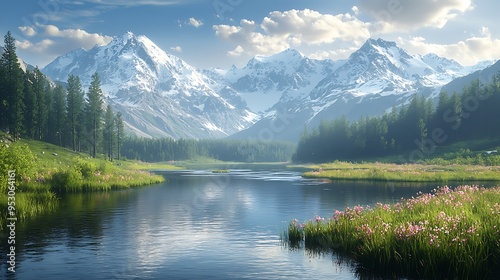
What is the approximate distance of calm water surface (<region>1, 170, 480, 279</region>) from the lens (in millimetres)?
21203

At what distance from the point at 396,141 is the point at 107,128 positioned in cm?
10915


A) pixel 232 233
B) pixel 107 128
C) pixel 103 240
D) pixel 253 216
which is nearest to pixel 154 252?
pixel 103 240

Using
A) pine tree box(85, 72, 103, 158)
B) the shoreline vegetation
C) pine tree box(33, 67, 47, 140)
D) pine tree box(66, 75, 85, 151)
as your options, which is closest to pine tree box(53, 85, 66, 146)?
pine tree box(66, 75, 85, 151)

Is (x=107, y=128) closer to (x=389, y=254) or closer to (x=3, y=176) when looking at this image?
(x=3, y=176)

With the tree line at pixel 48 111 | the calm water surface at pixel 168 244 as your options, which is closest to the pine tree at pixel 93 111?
the tree line at pixel 48 111

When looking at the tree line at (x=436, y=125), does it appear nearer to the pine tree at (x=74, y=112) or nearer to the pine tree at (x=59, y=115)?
the pine tree at (x=74, y=112)

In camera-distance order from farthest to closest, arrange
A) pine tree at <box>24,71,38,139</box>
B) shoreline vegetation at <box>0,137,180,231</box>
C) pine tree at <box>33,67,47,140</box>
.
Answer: pine tree at <box>33,67,47,140</box> → pine tree at <box>24,71,38,139</box> → shoreline vegetation at <box>0,137,180,231</box>

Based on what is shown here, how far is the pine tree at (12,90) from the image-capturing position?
102m

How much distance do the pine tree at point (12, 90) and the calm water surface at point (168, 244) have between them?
63268 millimetres

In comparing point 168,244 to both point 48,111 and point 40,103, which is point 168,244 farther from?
point 48,111

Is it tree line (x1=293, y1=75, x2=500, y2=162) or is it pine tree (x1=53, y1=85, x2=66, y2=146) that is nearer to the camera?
pine tree (x1=53, y1=85, x2=66, y2=146)

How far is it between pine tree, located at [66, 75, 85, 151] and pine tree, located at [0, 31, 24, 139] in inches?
Answer: 855

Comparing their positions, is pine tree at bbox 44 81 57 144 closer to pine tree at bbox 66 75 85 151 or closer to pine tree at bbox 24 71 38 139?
pine tree at bbox 66 75 85 151

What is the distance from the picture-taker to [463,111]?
555ft
